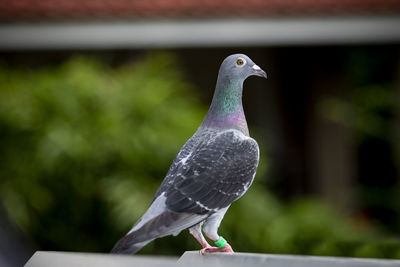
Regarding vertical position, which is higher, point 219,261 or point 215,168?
point 215,168

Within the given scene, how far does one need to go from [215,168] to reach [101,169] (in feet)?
8.49

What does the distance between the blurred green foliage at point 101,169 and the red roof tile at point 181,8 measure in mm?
1898

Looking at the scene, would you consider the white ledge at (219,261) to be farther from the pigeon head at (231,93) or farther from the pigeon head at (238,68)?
the pigeon head at (238,68)

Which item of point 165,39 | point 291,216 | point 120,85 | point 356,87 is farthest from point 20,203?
point 356,87

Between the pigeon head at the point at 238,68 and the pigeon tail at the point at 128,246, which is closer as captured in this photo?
the pigeon tail at the point at 128,246

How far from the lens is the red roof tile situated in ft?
19.5

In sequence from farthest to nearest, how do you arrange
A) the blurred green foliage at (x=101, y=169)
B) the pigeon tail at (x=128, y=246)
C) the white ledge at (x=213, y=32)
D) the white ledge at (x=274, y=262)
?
the white ledge at (x=213, y=32)
the blurred green foliage at (x=101, y=169)
the white ledge at (x=274, y=262)
the pigeon tail at (x=128, y=246)

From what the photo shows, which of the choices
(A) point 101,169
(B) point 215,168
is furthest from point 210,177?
(A) point 101,169

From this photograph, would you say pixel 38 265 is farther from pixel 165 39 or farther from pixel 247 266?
pixel 165 39

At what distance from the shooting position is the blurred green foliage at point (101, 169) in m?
3.86

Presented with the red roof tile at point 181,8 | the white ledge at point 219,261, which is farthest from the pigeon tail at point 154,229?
the red roof tile at point 181,8

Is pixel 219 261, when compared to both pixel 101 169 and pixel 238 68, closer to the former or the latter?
pixel 238 68

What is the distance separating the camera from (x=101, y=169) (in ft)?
13.0

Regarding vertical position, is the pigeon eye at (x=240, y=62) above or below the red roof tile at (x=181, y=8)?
below
